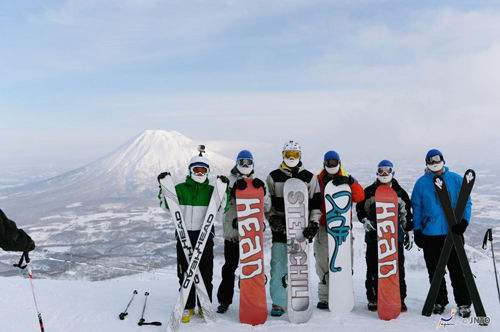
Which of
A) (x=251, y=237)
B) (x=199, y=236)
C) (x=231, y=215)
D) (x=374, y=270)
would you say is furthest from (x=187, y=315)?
(x=374, y=270)

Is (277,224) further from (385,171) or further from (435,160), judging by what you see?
(435,160)

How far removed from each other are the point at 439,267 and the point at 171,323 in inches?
147

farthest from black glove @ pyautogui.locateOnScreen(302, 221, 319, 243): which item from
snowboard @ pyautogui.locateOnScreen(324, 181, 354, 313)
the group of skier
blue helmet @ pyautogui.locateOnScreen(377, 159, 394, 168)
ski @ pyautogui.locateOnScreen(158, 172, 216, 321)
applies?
ski @ pyautogui.locateOnScreen(158, 172, 216, 321)

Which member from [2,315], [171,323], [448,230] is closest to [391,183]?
[448,230]

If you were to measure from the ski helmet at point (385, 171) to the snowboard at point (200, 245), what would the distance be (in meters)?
2.27

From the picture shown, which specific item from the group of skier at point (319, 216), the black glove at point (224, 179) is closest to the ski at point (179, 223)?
the group of skier at point (319, 216)

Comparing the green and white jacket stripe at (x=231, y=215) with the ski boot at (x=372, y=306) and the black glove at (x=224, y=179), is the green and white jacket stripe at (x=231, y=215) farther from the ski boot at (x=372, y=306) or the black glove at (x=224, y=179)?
the ski boot at (x=372, y=306)

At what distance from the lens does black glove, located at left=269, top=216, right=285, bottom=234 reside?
5.58 meters

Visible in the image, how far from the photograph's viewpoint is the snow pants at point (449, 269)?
5.41m

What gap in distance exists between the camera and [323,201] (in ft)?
18.7

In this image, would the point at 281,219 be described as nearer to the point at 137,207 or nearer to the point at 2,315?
the point at 2,315

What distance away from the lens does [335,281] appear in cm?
555

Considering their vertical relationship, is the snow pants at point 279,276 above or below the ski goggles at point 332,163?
below

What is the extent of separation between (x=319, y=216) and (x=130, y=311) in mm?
3143
